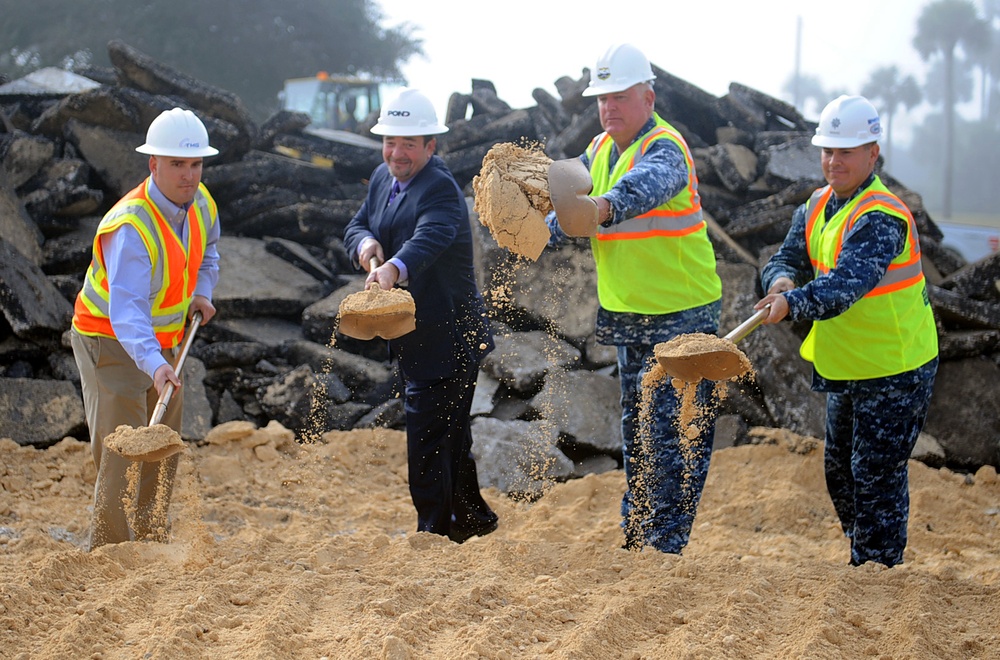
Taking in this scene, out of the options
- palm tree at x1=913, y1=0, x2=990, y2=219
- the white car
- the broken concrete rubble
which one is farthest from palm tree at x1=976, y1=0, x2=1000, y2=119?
the broken concrete rubble

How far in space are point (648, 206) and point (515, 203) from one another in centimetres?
52

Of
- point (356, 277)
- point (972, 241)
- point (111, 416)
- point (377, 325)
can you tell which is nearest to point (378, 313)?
point (377, 325)

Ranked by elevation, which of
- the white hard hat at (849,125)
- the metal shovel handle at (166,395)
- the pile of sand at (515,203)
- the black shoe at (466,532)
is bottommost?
the black shoe at (466,532)

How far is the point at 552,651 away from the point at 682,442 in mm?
1300

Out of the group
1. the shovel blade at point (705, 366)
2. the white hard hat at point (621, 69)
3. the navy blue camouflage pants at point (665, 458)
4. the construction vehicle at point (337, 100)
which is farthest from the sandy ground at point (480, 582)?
the construction vehicle at point (337, 100)

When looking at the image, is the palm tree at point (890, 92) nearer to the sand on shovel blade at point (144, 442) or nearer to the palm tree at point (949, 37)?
the palm tree at point (949, 37)

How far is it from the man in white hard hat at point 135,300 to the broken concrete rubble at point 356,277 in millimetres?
1753

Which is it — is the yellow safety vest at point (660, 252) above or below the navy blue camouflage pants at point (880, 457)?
above

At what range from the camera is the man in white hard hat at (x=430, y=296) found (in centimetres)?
417

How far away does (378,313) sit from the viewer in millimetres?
3738

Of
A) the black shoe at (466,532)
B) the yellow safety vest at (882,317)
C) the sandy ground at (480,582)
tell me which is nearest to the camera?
the sandy ground at (480,582)

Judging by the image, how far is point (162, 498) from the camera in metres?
4.20

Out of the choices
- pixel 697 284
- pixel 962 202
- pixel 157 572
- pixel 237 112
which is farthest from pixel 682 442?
pixel 962 202

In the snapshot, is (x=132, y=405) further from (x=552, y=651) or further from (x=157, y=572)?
(x=552, y=651)
